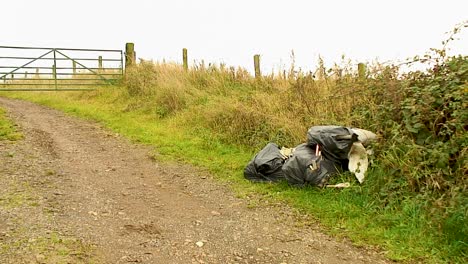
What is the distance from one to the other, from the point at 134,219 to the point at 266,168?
6.67ft

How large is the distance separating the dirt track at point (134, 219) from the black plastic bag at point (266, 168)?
49 cm

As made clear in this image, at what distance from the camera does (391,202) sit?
14.6 feet

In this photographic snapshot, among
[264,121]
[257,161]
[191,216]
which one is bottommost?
[191,216]

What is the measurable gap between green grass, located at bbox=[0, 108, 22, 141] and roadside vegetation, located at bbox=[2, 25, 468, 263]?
1.94 m

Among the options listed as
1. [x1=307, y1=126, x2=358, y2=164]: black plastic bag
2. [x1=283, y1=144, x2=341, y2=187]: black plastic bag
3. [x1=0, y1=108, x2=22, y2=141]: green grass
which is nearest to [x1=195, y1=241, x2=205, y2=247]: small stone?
[x1=283, y1=144, x2=341, y2=187]: black plastic bag

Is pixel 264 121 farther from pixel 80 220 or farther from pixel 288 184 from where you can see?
pixel 80 220

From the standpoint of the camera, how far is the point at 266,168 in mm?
5680

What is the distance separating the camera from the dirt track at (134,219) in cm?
353

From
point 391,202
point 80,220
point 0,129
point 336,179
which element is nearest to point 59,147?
point 0,129

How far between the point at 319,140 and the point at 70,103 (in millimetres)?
9313

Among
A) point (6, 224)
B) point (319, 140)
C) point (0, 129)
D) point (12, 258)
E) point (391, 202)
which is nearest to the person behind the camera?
point (12, 258)

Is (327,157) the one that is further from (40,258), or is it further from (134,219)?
(40,258)

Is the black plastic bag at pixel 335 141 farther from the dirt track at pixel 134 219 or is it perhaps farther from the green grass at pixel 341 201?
the dirt track at pixel 134 219

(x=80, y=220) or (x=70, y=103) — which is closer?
(x=80, y=220)
